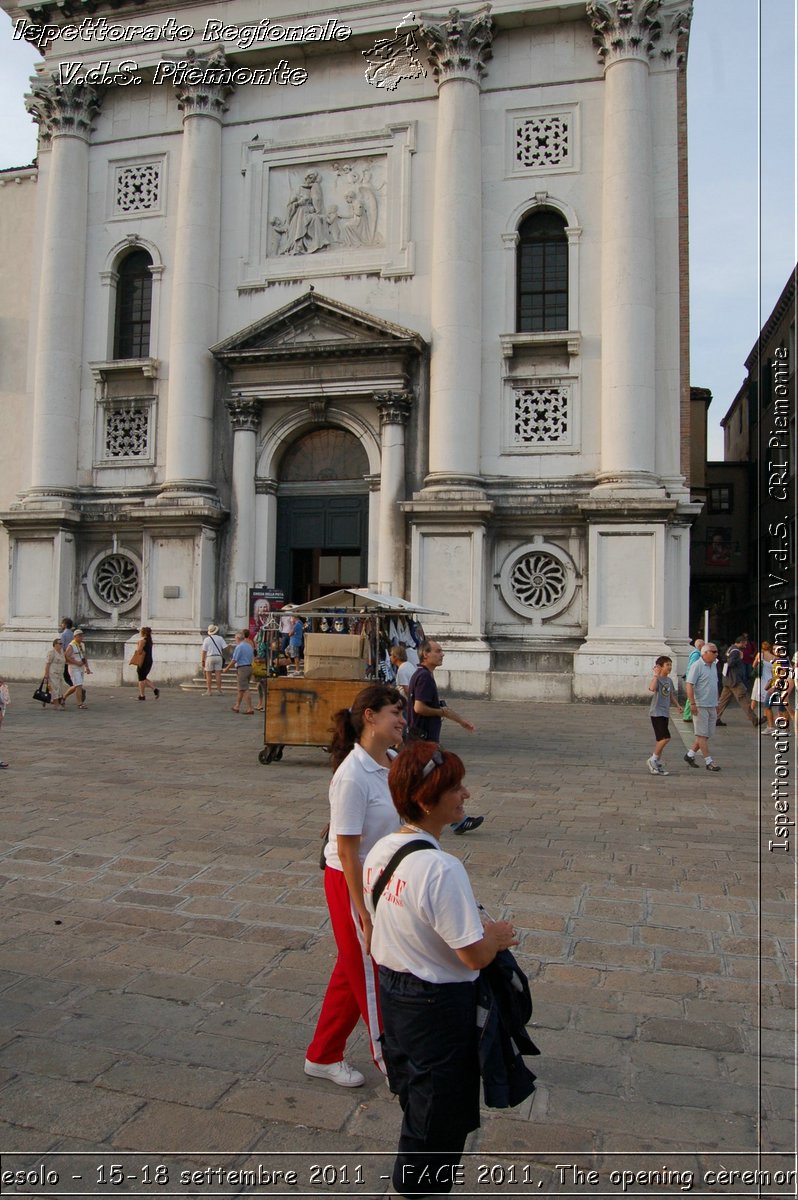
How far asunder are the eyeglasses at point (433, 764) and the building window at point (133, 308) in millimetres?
24427

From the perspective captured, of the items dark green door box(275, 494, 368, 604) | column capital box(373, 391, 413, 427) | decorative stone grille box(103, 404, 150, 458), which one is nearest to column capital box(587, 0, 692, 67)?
column capital box(373, 391, 413, 427)

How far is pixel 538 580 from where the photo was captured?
2147 cm

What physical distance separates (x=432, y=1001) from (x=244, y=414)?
72.2 ft

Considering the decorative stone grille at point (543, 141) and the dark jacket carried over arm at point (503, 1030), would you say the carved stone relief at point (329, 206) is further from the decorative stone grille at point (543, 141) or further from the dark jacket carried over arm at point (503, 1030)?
the dark jacket carried over arm at point (503, 1030)

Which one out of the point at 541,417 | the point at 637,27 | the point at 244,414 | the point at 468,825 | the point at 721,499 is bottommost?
the point at 468,825

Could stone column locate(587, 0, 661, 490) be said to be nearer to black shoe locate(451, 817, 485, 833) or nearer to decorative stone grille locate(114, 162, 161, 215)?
decorative stone grille locate(114, 162, 161, 215)

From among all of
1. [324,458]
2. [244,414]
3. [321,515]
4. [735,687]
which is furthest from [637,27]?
[735,687]

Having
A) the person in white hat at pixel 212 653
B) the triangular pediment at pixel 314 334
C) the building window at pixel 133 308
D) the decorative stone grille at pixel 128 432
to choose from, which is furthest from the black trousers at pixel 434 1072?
the building window at pixel 133 308

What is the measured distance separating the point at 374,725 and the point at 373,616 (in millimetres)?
10074

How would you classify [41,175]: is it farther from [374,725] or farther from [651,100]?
[374,725]

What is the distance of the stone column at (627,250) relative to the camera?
20531mm

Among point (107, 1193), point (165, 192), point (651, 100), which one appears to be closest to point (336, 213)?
point (165, 192)

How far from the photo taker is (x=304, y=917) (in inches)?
231

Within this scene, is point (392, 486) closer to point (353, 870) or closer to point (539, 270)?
point (539, 270)
